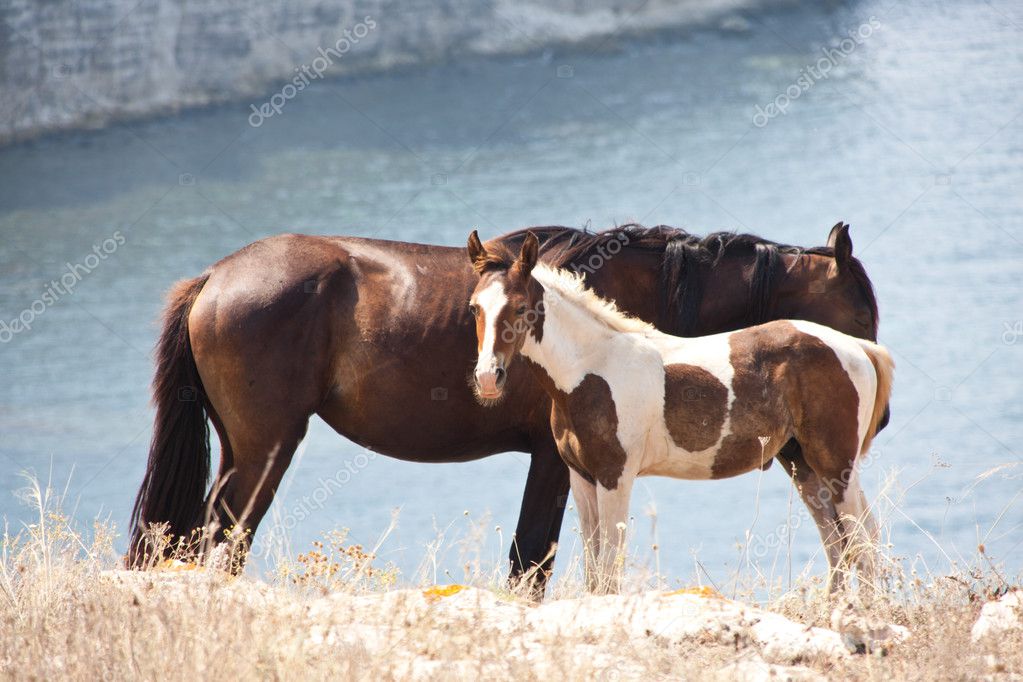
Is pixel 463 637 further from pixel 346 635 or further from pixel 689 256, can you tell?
pixel 689 256

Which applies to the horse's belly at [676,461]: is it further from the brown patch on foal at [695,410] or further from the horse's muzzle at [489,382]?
the horse's muzzle at [489,382]

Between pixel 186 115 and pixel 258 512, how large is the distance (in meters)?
→ 16.9

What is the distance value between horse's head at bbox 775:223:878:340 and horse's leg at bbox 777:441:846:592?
0.79 metres

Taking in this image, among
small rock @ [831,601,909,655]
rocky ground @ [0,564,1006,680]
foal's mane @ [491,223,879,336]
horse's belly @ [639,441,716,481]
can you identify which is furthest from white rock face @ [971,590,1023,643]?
foal's mane @ [491,223,879,336]

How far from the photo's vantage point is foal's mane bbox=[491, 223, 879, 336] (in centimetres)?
617

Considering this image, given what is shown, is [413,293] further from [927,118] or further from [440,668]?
[927,118]

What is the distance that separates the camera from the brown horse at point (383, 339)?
614 cm

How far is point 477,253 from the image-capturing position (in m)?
5.27

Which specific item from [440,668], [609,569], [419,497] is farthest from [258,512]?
[419,497]

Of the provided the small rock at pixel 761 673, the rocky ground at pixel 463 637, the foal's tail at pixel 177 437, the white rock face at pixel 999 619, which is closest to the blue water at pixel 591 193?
the foal's tail at pixel 177 437

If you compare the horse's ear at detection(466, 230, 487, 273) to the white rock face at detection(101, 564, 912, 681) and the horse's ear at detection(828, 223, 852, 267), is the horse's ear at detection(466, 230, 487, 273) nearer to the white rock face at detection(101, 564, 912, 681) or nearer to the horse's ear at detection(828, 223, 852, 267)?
the white rock face at detection(101, 564, 912, 681)

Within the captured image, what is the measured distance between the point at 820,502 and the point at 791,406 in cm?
49

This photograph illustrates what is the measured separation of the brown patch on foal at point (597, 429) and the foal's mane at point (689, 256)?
4.07ft

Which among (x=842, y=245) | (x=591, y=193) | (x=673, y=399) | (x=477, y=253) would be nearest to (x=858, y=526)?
(x=673, y=399)
